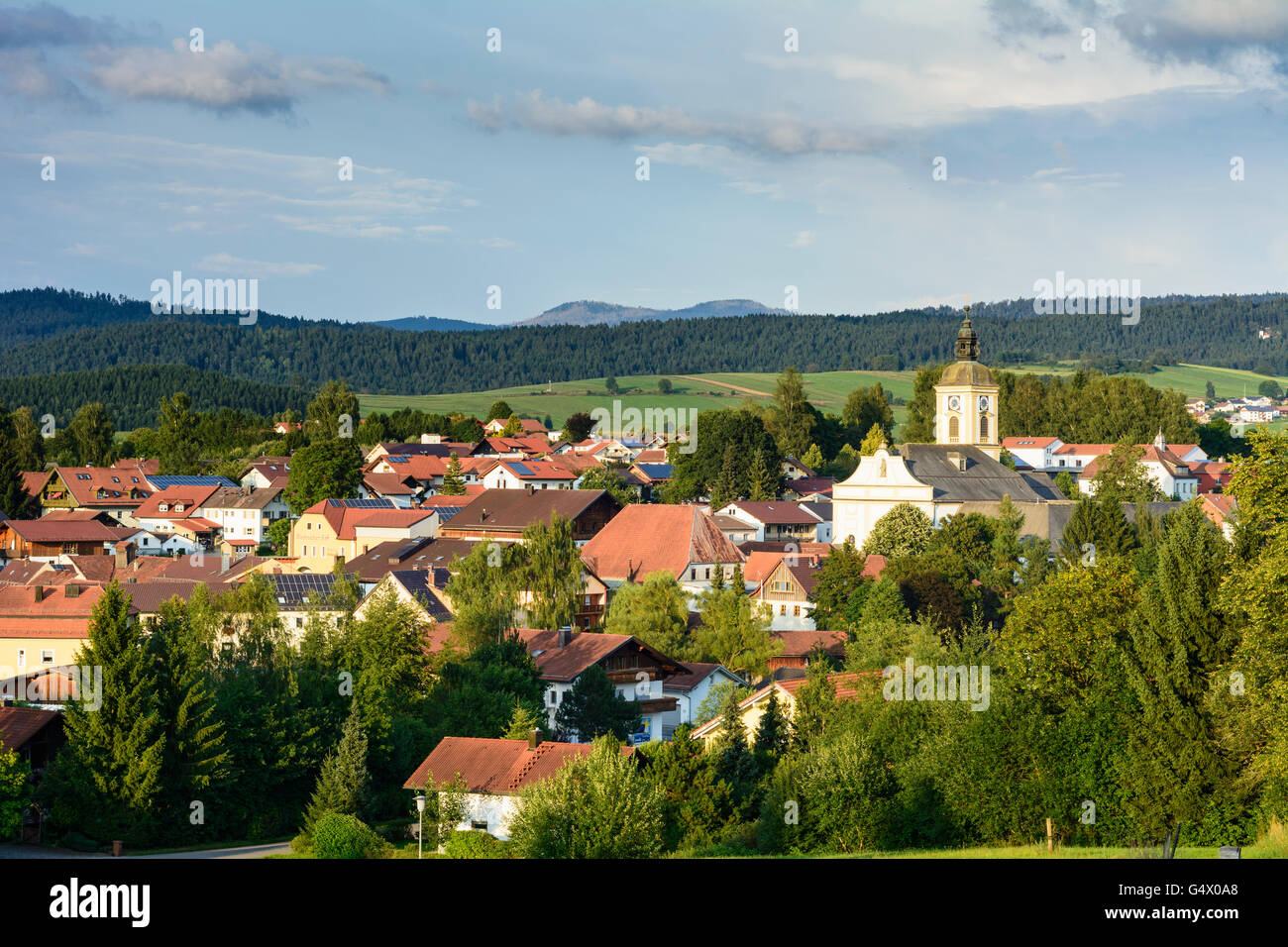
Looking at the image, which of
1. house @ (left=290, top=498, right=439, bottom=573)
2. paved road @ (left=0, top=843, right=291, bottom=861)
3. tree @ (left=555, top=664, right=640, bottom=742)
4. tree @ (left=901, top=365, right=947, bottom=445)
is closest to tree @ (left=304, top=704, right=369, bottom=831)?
paved road @ (left=0, top=843, right=291, bottom=861)

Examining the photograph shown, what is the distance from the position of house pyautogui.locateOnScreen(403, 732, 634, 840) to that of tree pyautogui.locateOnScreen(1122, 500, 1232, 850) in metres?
10.5

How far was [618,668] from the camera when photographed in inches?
1820

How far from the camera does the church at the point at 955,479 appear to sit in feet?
260

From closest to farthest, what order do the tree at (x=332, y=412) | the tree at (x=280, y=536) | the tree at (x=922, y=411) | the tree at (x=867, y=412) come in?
the tree at (x=280, y=536) < the tree at (x=922, y=411) < the tree at (x=332, y=412) < the tree at (x=867, y=412)

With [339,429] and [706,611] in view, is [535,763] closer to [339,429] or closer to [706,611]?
[706,611]

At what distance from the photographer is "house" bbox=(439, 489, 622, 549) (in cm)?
7800

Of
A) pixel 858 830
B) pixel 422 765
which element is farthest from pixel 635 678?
pixel 858 830

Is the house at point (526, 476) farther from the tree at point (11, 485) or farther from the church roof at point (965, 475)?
the tree at point (11, 485)

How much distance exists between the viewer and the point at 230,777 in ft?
113

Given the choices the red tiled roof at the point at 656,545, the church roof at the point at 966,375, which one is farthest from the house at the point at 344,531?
the church roof at the point at 966,375

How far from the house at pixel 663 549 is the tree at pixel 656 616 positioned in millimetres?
9675

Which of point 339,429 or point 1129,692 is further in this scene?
point 339,429
